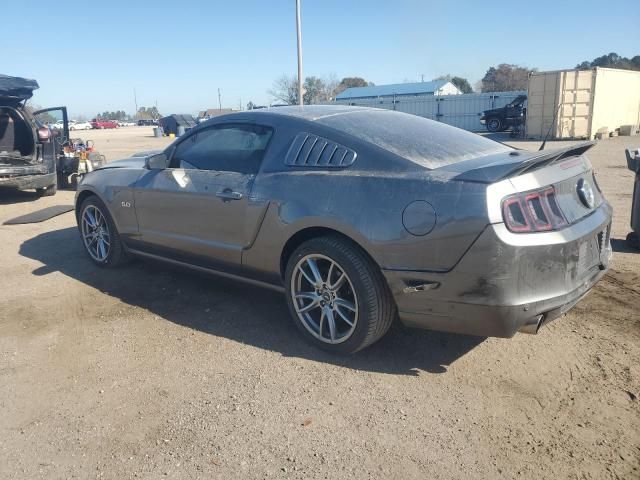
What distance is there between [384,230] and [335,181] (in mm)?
502

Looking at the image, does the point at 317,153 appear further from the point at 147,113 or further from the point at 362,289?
the point at 147,113

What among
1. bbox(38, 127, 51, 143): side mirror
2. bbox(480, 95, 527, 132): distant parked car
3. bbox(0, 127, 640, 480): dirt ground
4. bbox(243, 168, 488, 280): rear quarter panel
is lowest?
bbox(0, 127, 640, 480): dirt ground

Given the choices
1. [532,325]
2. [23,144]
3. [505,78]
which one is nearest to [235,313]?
[532,325]

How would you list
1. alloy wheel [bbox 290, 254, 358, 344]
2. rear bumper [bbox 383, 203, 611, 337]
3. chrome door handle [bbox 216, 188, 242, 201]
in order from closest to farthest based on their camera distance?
rear bumper [bbox 383, 203, 611, 337]
alloy wheel [bbox 290, 254, 358, 344]
chrome door handle [bbox 216, 188, 242, 201]

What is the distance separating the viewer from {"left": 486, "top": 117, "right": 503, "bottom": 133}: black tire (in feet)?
96.0

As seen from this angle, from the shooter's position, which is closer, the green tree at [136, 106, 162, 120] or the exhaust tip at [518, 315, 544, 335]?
the exhaust tip at [518, 315, 544, 335]

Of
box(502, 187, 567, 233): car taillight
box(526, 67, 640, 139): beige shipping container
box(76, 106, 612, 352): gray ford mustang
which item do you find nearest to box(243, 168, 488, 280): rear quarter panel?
box(76, 106, 612, 352): gray ford mustang

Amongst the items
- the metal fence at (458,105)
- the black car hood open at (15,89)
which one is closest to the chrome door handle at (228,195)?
the black car hood open at (15,89)

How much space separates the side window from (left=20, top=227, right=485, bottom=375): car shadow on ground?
36.1 inches

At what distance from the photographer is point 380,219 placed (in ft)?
10.4

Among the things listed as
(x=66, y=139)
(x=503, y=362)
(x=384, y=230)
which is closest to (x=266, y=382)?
(x=384, y=230)

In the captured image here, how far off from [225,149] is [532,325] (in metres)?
2.60

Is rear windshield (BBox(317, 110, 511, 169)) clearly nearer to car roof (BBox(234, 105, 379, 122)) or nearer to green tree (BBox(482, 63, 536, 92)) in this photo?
car roof (BBox(234, 105, 379, 122))

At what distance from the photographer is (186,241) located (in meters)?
4.44
